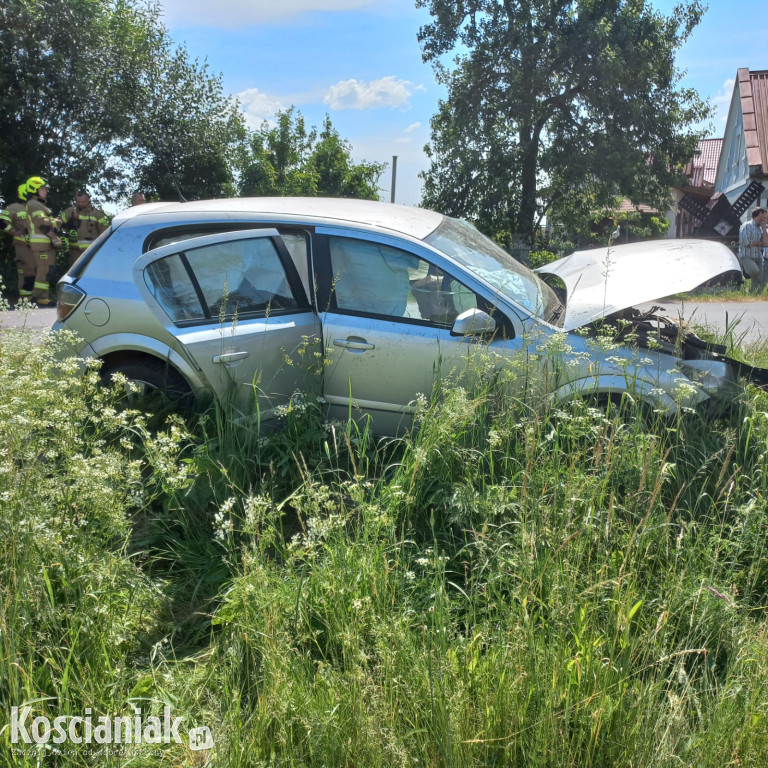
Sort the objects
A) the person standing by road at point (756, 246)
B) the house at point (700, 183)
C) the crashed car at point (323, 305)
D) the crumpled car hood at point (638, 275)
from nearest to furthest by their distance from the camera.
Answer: the crumpled car hood at point (638, 275), the crashed car at point (323, 305), the person standing by road at point (756, 246), the house at point (700, 183)

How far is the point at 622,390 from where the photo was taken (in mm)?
4199

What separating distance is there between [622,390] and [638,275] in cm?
85

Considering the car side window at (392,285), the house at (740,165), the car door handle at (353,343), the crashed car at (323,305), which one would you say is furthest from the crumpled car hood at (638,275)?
the house at (740,165)

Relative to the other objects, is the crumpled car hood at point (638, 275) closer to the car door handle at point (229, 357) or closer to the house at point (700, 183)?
the car door handle at point (229, 357)

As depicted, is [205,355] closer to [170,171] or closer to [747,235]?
[747,235]

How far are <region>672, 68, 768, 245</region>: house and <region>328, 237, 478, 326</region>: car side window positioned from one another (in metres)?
21.9

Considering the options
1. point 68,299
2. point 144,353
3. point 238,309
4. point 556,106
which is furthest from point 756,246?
point 68,299

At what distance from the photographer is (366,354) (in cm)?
459

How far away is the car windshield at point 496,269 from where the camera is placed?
15.2 feet

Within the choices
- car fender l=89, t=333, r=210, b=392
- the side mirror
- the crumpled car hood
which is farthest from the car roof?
Answer: the crumpled car hood

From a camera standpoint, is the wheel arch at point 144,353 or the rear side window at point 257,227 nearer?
the wheel arch at point 144,353

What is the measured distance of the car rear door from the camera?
4523mm

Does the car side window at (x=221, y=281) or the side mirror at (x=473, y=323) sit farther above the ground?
the car side window at (x=221, y=281)

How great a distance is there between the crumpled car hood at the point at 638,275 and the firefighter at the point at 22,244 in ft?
39.6
